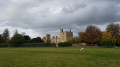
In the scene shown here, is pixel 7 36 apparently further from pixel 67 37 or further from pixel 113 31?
pixel 113 31

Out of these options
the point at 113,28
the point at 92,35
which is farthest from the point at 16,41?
the point at 113,28

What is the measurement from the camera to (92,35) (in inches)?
2945

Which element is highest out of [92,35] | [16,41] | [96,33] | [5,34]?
[5,34]

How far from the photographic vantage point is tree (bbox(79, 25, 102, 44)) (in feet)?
245

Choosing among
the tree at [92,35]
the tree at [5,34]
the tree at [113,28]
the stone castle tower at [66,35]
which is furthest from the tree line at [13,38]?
the tree at [113,28]

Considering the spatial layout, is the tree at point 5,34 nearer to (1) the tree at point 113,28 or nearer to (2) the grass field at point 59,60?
(1) the tree at point 113,28

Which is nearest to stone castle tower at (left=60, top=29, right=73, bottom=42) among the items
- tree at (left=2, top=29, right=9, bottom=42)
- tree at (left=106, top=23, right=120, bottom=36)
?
tree at (left=106, top=23, right=120, bottom=36)

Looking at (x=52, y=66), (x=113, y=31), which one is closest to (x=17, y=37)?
(x=113, y=31)

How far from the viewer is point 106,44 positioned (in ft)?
198

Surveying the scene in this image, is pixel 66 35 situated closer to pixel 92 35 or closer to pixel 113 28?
pixel 92 35

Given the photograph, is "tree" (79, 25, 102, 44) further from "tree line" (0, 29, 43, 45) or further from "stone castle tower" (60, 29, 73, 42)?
"stone castle tower" (60, 29, 73, 42)

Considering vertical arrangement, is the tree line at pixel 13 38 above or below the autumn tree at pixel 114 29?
below

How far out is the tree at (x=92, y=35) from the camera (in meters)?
74.6

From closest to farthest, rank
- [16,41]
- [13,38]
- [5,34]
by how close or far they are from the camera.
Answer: [16,41], [13,38], [5,34]
